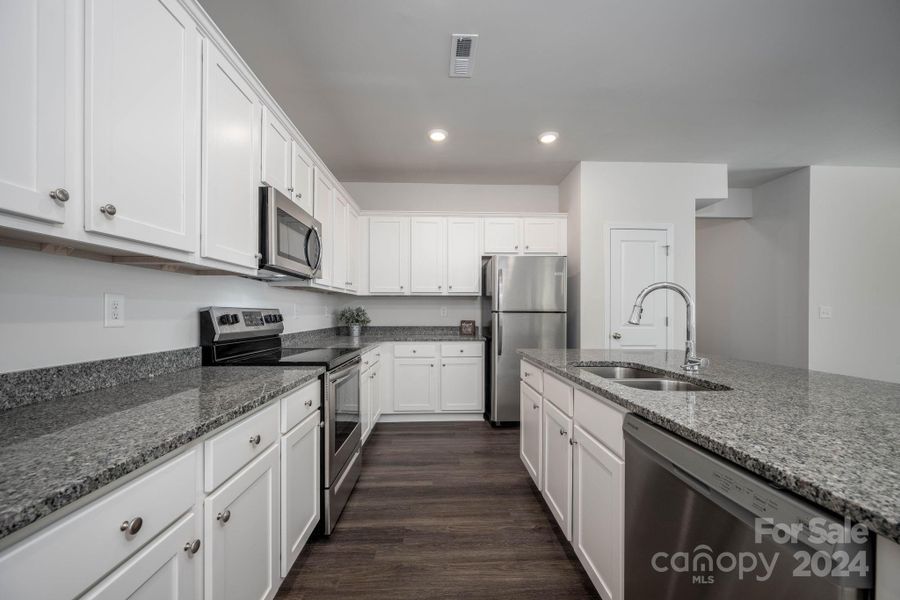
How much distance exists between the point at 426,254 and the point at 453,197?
0.92 meters

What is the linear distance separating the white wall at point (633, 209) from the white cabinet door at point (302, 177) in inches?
107

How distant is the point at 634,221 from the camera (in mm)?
3746

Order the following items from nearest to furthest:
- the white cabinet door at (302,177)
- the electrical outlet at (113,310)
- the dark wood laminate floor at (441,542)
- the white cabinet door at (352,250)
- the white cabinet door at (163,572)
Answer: the white cabinet door at (163,572)
the electrical outlet at (113,310)
the dark wood laminate floor at (441,542)
the white cabinet door at (302,177)
the white cabinet door at (352,250)

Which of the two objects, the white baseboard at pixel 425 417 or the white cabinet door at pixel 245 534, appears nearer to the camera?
the white cabinet door at pixel 245 534

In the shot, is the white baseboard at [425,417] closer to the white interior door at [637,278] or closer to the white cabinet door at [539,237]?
the white interior door at [637,278]

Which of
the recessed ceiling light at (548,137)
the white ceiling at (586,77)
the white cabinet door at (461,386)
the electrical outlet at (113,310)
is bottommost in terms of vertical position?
the white cabinet door at (461,386)

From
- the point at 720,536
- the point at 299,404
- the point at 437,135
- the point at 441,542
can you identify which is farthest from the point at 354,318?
the point at 720,536

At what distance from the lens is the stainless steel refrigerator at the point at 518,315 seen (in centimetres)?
359

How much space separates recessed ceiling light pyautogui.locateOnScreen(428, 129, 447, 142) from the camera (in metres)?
3.05

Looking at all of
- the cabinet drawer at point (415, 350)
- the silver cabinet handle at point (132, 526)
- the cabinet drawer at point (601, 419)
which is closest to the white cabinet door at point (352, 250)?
the cabinet drawer at point (415, 350)

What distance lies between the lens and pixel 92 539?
23.9 inches

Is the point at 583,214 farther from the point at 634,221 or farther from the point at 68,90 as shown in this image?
the point at 68,90

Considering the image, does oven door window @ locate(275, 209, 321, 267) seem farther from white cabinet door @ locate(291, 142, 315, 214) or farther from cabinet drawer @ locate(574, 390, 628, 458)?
cabinet drawer @ locate(574, 390, 628, 458)

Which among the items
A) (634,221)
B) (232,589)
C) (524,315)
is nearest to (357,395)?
(232,589)
